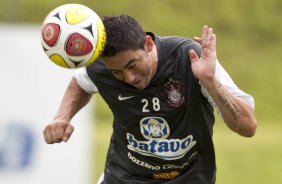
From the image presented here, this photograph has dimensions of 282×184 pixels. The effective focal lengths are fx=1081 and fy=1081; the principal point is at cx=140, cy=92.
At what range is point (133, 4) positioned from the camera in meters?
22.6

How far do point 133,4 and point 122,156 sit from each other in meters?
15.4

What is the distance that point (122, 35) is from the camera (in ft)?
21.6

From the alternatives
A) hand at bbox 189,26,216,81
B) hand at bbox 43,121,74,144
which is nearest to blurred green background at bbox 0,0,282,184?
hand at bbox 43,121,74,144

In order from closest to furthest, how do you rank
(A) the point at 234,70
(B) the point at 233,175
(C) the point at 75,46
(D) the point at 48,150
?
(C) the point at 75,46 → (D) the point at 48,150 → (B) the point at 233,175 → (A) the point at 234,70

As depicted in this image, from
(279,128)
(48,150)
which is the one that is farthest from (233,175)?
(279,128)

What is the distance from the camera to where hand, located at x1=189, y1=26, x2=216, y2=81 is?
20.7ft

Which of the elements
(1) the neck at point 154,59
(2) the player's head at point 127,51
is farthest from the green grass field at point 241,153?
(2) the player's head at point 127,51

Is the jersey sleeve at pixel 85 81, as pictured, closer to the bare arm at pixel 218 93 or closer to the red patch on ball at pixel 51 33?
the red patch on ball at pixel 51 33

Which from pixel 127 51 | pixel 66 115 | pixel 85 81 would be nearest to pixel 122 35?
pixel 127 51

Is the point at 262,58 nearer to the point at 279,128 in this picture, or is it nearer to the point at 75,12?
the point at 279,128

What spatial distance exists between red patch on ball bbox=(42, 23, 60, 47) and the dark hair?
1.01 feet

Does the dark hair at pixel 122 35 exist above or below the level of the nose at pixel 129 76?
above

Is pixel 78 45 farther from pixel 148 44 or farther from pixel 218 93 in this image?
pixel 218 93

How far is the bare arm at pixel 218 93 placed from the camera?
250 inches
